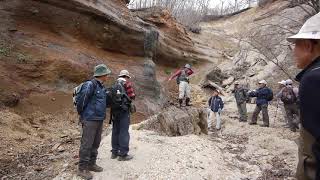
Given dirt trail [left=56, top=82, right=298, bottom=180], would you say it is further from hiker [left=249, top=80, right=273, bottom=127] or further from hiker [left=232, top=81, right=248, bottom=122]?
hiker [left=232, top=81, right=248, bottom=122]

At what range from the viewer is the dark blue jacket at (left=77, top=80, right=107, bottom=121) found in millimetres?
7723

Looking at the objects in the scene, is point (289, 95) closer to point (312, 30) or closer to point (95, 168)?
point (95, 168)

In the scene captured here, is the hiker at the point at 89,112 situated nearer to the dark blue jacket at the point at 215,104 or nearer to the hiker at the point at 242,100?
the dark blue jacket at the point at 215,104

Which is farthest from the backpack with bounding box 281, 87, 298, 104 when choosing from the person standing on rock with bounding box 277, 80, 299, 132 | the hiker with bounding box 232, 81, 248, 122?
the hiker with bounding box 232, 81, 248, 122

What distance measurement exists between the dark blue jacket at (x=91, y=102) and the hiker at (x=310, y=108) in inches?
237

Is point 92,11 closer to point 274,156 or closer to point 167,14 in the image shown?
point 274,156

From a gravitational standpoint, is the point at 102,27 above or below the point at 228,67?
above

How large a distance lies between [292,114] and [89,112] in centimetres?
921

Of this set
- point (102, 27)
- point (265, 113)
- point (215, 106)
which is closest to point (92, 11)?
point (102, 27)

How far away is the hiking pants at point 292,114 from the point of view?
47.8ft

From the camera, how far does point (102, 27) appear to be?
15812 millimetres

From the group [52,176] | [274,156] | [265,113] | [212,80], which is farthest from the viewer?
[212,80]

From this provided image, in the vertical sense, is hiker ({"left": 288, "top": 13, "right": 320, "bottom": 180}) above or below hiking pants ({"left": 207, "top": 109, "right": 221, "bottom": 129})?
above

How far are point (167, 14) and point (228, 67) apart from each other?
6314 mm
